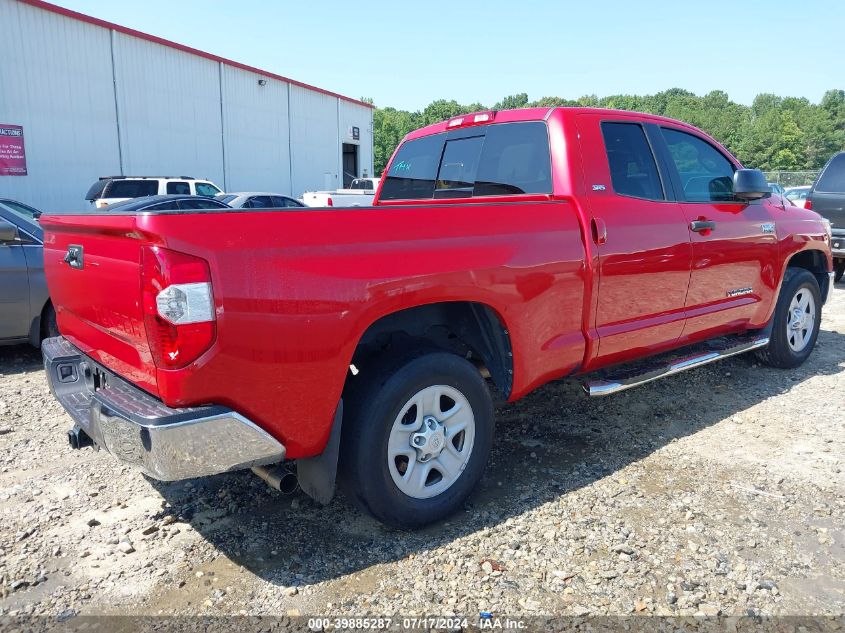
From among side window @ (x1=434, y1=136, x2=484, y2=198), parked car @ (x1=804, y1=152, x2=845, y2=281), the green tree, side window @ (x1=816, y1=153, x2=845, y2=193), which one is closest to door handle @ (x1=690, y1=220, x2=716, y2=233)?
side window @ (x1=434, y1=136, x2=484, y2=198)

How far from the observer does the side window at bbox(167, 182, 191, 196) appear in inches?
609

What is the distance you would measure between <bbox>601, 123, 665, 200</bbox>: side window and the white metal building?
1806 centimetres

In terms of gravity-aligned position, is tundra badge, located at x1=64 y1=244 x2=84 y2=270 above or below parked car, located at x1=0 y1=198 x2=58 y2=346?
above

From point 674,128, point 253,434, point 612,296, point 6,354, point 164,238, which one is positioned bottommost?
point 6,354

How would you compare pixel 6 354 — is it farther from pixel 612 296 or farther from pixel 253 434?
pixel 612 296

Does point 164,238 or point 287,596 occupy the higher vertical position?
point 164,238

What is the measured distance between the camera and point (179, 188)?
15.6 metres

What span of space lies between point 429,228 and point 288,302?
30.1 inches

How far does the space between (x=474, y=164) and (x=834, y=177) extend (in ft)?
30.0

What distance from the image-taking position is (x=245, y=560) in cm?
276

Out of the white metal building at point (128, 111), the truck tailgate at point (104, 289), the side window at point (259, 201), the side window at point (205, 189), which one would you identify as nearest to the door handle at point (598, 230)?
the truck tailgate at point (104, 289)

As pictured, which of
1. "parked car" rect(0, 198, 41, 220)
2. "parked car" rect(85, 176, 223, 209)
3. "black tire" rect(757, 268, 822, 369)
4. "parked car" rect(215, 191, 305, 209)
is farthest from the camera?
"parked car" rect(215, 191, 305, 209)

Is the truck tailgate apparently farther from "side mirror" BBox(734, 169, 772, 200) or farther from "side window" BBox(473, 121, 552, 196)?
"side mirror" BBox(734, 169, 772, 200)

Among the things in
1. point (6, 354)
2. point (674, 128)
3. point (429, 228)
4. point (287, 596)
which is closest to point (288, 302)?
point (429, 228)
